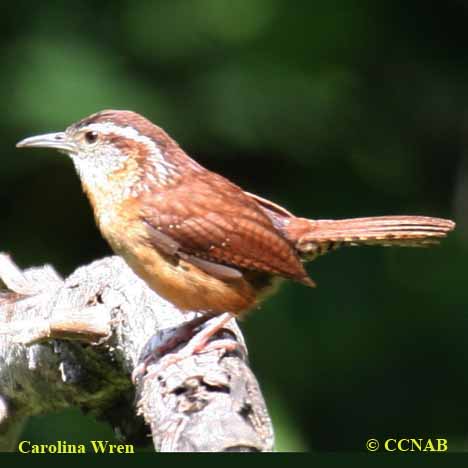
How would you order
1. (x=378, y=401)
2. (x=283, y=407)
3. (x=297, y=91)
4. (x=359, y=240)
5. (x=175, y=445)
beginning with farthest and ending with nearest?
(x=297, y=91)
(x=378, y=401)
(x=283, y=407)
(x=359, y=240)
(x=175, y=445)

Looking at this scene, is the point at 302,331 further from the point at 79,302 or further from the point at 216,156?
the point at 79,302

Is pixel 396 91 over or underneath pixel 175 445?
over

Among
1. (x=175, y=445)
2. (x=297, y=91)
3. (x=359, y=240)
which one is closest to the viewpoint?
(x=175, y=445)

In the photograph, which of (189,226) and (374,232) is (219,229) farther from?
(374,232)

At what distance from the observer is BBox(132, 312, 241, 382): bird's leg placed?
4.03 m

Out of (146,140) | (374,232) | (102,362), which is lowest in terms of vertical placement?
(102,362)

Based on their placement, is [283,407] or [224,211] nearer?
[224,211]

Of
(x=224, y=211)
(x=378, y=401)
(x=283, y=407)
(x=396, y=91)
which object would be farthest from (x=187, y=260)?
(x=396, y=91)

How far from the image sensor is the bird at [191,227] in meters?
4.51

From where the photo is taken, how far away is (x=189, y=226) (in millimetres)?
4664

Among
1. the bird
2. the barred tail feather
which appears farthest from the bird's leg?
the barred tail feather

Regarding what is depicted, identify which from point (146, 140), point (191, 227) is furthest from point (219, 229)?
point (146, 140)

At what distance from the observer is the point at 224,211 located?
4715 millimetres

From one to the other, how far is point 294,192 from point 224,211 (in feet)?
6.79
